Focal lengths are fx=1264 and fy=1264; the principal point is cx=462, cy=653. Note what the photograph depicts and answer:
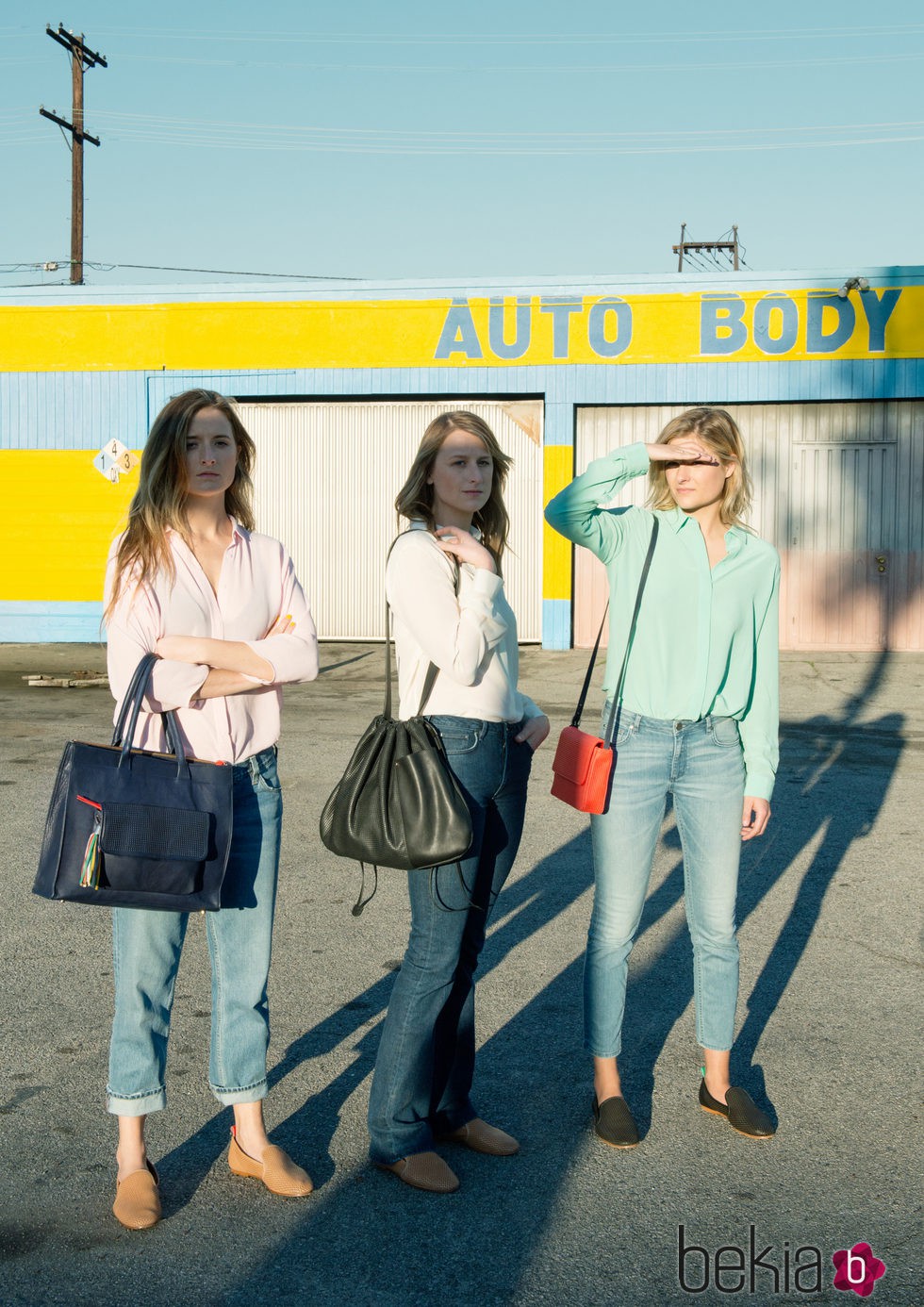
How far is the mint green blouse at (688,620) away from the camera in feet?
11.3

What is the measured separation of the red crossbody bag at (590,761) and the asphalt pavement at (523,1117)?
37.2 inches

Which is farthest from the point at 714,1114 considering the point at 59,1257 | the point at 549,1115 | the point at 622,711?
the point at 59,1257

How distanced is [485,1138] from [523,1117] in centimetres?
26

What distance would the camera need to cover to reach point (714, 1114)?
363 cm

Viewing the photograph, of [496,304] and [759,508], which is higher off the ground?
[496,304]

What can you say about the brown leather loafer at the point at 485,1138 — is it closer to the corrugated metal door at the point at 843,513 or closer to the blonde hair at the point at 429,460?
the blonde hair at the point at 429,460

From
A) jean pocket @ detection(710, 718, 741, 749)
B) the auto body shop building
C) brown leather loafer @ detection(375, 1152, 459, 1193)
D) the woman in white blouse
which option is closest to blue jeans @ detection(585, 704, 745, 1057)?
jean pocket @ detection(710, 718, 741, 749)

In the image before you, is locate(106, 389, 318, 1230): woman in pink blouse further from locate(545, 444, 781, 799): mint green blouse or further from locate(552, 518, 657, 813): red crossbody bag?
locate(545, 444, 781, 799): mint green blouse

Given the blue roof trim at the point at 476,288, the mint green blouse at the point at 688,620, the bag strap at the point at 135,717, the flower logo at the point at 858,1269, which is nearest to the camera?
the flower logo at the point at 858,1269

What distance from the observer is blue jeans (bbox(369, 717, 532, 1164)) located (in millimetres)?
3141

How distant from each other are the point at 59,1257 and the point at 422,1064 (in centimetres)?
94

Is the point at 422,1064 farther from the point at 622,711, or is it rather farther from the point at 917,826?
the point at 917,826

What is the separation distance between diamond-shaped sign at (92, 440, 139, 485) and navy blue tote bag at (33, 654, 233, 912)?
45.8ft

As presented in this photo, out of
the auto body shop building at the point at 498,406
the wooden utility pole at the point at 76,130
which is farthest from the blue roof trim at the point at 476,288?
the wooden utility pole at the point at 76,130
